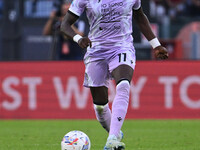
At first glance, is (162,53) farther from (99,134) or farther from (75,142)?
(99,134)

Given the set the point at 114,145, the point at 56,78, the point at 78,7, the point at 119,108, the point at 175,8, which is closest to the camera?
the point at 114,145

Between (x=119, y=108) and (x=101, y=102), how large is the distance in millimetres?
1023

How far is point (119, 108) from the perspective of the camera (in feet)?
21.7

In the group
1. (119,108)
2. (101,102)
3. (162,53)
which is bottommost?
(101,102)

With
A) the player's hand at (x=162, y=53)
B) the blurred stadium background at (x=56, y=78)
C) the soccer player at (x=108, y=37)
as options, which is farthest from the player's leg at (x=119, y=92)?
the blurred stadium background at (x=56, y=78)

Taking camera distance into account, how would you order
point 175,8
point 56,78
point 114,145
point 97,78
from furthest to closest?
point 175,8
point 56,78
point 97,78
point 114,145

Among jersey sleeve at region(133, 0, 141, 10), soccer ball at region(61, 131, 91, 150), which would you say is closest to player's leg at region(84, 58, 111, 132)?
jersey sleeve at region(133, 0, 141, 10)

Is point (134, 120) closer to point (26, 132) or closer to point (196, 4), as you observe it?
point (26, 132)

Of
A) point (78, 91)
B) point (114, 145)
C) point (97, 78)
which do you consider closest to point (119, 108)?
point (114, 145)

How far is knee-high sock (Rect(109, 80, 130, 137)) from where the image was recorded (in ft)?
21.4

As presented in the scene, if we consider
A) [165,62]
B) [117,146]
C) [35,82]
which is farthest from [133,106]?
[117,146]

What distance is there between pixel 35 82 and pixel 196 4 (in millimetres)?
6212

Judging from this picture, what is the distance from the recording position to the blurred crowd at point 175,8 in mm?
17578

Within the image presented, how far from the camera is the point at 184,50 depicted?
15.9 meters
